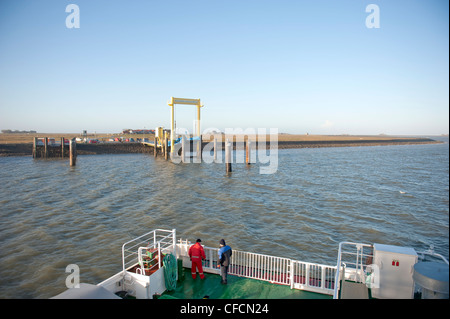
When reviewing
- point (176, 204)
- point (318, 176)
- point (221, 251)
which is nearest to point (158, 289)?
point (221, 251)

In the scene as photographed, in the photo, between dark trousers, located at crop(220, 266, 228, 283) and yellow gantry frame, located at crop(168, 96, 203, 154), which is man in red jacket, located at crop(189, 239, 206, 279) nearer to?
dark trousers, located at crop(220, 266, 228, 283)

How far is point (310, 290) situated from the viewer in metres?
8.39

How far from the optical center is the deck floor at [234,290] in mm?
8141

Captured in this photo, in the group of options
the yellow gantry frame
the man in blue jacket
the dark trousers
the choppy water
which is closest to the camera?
the man in blue jacket

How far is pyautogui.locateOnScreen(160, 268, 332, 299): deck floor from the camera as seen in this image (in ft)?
26.7

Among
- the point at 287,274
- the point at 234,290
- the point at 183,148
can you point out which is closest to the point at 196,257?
the point at 234,290

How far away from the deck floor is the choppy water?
228 inches

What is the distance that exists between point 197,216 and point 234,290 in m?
12.7

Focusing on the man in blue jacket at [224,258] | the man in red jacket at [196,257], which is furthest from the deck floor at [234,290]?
the man in blue jacket at [224,258]

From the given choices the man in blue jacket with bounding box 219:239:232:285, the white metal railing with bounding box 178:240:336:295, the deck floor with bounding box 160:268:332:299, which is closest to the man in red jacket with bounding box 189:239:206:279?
the deck floor with bounding box 160:268:332:299

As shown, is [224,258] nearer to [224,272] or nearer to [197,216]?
[224,272]
